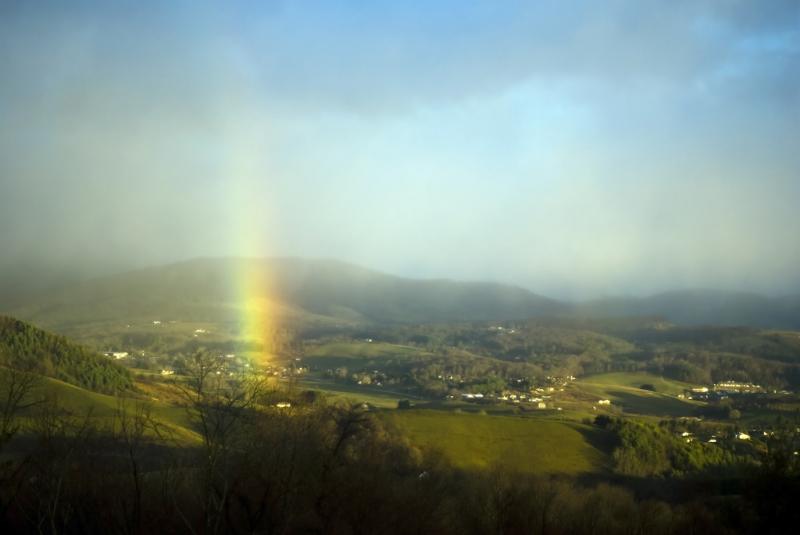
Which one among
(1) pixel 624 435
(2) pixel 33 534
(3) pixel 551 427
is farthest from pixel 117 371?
(2) pixel 33 534

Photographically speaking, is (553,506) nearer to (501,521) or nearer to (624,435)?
(501,521)

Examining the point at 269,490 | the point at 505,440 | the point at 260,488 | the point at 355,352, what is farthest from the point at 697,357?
the point at 269,490

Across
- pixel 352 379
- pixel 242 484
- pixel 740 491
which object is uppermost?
pixel 242 484

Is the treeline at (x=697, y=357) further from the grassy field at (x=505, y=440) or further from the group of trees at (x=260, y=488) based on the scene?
the group of trees at (x=260, y=488)

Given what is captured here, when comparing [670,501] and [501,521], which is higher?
[501,521]

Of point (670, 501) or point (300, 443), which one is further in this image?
point (670, 501)

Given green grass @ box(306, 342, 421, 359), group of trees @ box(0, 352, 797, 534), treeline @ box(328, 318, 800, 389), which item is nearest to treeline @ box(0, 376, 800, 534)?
group of trees @ box(0, 352, 797, 534)
